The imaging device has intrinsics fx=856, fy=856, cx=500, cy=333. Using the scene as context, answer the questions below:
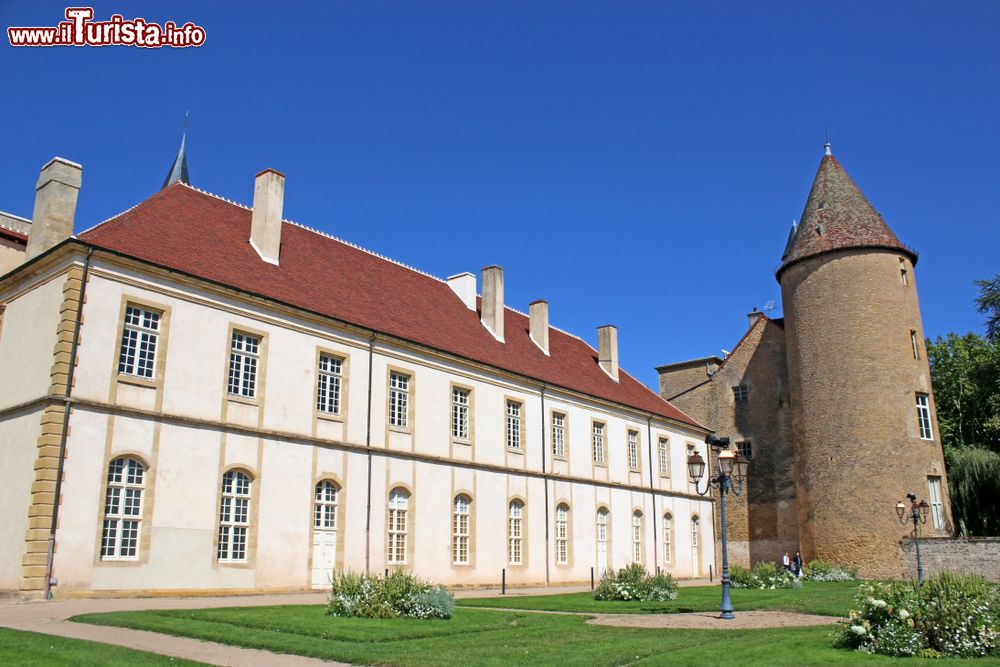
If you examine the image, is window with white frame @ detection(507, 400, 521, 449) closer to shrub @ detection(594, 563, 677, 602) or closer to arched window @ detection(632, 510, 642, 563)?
arched window @ detection(632, 510, 642, 563)

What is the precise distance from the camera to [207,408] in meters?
20.3

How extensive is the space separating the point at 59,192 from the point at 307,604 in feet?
37.2

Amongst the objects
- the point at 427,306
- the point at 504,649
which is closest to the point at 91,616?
the point at 504,649

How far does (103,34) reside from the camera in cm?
1773

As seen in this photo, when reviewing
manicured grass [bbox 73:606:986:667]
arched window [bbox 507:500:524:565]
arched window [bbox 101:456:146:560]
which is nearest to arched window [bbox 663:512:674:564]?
arched window [bbox 507:500:524:565]

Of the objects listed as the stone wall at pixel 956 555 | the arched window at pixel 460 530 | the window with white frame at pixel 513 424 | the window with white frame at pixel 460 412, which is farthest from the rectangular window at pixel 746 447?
the arched window at pixel 460 530

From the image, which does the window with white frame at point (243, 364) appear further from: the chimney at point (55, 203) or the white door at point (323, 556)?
the chimney at point (55, 203)

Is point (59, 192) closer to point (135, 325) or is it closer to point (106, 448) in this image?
point (135, 325)

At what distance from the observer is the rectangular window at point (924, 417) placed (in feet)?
113

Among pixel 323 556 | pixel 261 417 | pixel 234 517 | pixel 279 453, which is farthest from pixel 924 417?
pixel 234 517

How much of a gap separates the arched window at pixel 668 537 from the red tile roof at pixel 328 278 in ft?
16.5

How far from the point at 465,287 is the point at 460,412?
702 centimetres

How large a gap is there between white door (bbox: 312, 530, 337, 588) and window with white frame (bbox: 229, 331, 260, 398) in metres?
4.17

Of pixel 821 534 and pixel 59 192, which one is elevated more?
pixel 59 192
